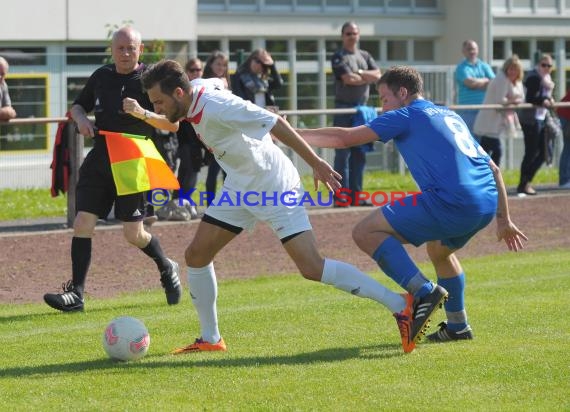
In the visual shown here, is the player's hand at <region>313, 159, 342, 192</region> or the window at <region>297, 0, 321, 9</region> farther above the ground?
the window at <region>297, 0, 321, 9</region>

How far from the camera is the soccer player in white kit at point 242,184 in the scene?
25.4ft

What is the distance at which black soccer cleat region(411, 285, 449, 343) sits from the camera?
7.80 metres

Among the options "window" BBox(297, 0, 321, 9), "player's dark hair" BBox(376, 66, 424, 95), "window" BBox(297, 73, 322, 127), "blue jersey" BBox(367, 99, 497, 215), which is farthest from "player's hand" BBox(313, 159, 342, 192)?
"window" BBox(297, 0, 321, 9)

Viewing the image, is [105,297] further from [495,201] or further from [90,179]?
[495,201]

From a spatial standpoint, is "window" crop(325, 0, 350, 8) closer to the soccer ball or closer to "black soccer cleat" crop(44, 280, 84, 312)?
"black soccer cleat" crop(44, 280, 84, 312)

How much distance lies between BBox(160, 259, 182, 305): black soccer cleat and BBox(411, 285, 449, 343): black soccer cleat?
324 centimetres

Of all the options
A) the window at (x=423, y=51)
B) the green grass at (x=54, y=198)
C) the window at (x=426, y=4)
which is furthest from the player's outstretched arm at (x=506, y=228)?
the window at (x=426, y=4)

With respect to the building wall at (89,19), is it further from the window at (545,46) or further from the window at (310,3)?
the window at (545,46)

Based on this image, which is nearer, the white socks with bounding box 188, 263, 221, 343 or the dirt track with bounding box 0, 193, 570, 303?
the white socks with bounding box 188, 263, 221, 343

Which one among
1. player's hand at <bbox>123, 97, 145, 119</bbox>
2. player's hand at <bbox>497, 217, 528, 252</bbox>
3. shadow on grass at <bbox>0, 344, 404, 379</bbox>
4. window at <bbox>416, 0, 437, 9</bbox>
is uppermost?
window at <bbox>416, 0, 437, 9</bbox>

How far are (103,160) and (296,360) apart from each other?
3.17 metres

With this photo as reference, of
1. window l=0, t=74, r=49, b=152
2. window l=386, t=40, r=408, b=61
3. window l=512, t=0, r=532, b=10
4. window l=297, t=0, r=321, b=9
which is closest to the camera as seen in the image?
window l=0, t=74, r=49, b=152

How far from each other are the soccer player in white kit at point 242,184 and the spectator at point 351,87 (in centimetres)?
878

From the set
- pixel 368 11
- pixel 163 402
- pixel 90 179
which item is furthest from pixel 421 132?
pixel 368 11
